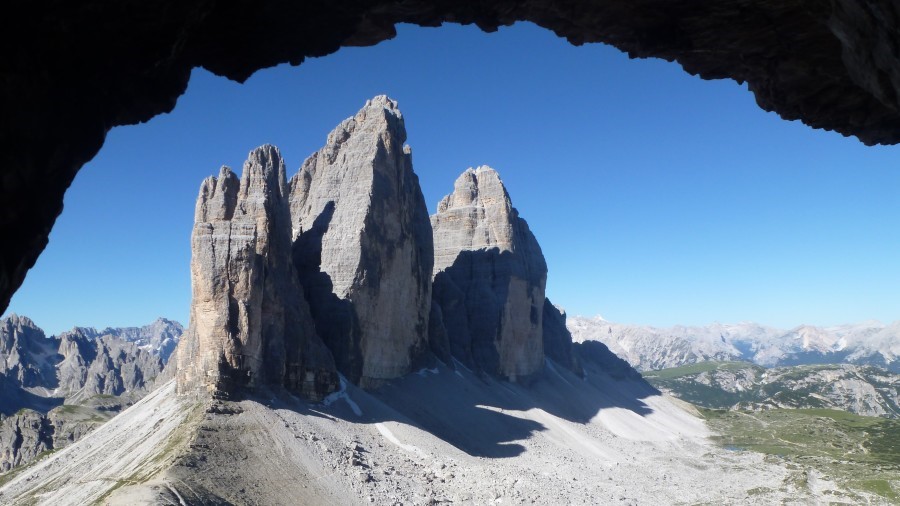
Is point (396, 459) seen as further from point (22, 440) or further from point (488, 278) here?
point (22, 440)

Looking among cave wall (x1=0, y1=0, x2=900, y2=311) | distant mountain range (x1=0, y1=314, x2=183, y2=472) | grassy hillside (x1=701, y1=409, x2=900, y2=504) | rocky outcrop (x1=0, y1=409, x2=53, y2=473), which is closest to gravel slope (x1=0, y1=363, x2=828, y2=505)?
grassy hillside (x1=701, y1=409, x2=900, y2=504)

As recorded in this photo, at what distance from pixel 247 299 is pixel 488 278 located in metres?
56.5

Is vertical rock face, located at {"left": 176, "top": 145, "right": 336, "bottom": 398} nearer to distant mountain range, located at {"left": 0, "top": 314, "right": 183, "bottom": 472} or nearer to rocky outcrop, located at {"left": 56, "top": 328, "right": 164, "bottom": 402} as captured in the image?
distant mountain range, located at {"left": 0, "top": 314, "right": 183, "bottom": 472}

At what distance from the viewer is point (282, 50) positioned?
1279 centimetres

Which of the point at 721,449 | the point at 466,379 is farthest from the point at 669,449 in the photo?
the point at 466,379

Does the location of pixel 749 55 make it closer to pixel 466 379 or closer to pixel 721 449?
pixel 466 379

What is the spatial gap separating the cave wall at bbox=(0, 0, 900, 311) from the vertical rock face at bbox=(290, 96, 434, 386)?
177 ft

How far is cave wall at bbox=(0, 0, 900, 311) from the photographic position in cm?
813

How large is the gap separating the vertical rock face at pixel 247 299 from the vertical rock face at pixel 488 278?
39175 millimetres

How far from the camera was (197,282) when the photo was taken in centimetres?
4872

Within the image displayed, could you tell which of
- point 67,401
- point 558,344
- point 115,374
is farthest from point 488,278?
point 115,374

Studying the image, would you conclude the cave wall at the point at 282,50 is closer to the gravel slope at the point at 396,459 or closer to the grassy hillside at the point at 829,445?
the gravel slope at the point at 396,459

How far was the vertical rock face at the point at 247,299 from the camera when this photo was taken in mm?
47094

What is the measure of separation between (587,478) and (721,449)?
4555 centimetres
